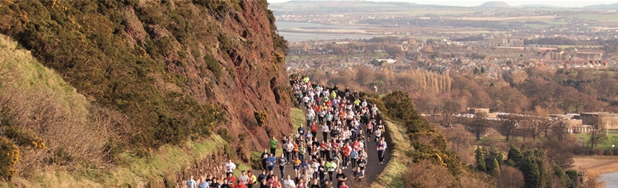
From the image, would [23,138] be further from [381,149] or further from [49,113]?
[381,149]

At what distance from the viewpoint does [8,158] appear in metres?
13.9

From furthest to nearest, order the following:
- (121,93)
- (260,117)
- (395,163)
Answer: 1. (260,117)
2. (395,163)
3. (121,93)

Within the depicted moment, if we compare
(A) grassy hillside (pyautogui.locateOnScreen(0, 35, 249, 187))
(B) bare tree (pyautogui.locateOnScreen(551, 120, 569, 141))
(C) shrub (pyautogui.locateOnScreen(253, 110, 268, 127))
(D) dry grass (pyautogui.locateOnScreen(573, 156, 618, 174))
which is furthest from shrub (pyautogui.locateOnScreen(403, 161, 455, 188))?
(B) bare tree (pyautogui.locateOnScreen(551, 120, 569, 141))

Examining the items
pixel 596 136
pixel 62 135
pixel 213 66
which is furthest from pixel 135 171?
pixel 596 136

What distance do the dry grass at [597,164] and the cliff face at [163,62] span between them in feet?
176

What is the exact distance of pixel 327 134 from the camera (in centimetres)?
3116

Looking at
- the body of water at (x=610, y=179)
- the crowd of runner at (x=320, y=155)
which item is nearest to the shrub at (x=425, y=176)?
the crowd of runner at (x=320, y=155)

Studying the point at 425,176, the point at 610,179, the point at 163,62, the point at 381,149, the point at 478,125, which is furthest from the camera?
the point at 478,125

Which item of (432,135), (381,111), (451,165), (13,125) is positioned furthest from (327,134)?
(13,125)

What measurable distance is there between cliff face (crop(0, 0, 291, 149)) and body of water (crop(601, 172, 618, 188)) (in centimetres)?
4837

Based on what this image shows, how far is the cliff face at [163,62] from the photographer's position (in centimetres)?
1967

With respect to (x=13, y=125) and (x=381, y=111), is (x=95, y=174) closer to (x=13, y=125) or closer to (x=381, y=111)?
(x=13, y=125)

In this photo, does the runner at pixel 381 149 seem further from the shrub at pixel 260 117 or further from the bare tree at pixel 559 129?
the bare tree at pixel 559 129

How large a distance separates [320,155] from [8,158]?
45.3ft
